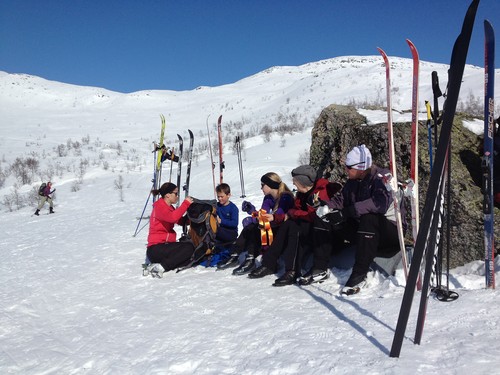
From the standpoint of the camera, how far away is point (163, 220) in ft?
17.2

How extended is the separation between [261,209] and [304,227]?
636mm

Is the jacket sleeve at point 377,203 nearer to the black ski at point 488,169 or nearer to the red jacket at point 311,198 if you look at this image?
the red jacket at point 311,198

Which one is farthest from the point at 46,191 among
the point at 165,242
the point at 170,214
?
the point at 170,214

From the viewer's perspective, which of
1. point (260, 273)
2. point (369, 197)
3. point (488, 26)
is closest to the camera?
point (488, 26)

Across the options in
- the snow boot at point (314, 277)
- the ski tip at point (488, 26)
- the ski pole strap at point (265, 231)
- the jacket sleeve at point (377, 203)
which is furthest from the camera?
the ski pole strap at point (265, 231)

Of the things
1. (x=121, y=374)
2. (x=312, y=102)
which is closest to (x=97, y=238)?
(x=121, y=374)

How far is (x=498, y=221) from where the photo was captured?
3699mm

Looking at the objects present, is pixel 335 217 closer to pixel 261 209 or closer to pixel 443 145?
pixel 261 209

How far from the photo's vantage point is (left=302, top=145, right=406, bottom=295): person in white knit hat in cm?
361

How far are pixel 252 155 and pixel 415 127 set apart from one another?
13.9 m

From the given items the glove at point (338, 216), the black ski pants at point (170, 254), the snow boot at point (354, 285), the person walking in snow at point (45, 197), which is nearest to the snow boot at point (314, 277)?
the snow boot at point (354, 285)

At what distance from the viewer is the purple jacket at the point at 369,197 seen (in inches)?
141

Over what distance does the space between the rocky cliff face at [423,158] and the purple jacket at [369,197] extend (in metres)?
0.56

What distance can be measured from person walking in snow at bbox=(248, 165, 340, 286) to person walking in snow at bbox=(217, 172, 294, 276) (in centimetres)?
30
